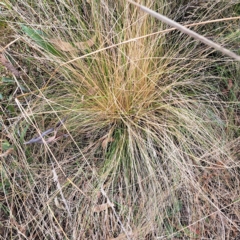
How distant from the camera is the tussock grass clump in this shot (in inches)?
41.9

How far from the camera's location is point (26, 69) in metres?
1.25

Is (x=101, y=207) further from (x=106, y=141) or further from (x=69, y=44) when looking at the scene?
(x=69, y=44)

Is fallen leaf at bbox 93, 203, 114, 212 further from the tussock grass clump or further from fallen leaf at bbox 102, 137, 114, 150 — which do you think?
fallen leaf at bbox 102, 137, 114, 150

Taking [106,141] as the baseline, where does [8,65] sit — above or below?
above

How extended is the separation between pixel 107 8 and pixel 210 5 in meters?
0.38

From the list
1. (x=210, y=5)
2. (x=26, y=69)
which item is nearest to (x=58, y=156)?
(x=26, y=69)

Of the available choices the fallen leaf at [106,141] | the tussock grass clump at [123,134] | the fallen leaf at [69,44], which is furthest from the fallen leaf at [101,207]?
the fallen leaf at [69,44]

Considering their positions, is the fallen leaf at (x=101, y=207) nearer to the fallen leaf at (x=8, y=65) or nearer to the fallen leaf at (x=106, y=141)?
the fallen leaf at (x=106, y=141)

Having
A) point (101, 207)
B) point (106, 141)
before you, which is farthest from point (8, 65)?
point (101, 207)

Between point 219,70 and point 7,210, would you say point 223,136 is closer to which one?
point 219,70

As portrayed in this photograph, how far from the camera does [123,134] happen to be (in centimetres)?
114

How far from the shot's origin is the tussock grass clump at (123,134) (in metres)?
1.07

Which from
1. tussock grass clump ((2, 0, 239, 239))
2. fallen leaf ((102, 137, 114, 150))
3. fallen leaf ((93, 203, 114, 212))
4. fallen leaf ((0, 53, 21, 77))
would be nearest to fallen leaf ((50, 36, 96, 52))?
tussock grass clump ((2, 0, 239, 239))

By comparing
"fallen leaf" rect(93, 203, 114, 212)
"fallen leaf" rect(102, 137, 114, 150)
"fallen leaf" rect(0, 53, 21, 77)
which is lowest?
"fallen leaf" rect(93, 203, 114, 212)
